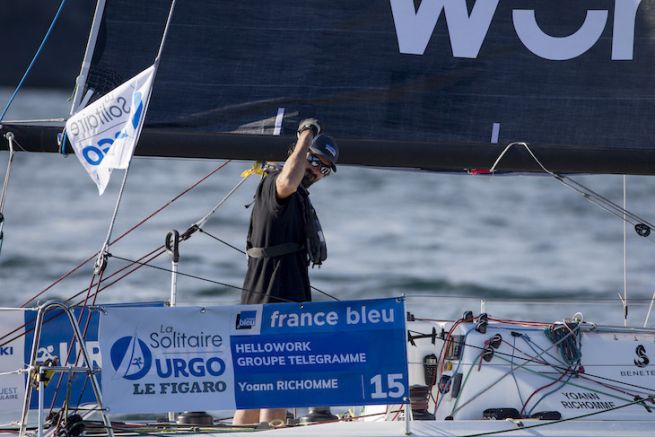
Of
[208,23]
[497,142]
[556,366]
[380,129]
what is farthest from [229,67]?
[556,366]

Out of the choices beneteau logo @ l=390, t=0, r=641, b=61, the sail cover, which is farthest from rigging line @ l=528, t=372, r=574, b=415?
beneteau logo @ l=390, t=0, r=641, b=61

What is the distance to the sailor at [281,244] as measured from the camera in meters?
4.57

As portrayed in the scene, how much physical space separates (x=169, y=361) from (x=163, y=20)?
5.90ft

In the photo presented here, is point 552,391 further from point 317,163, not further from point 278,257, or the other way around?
point 317,163

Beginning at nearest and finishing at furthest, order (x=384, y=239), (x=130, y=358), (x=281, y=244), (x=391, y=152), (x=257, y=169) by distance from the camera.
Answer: (x=130, y=358), (x=281, y=244), (x=391, y=152), (x=257, y=169), (x=384, y=239)

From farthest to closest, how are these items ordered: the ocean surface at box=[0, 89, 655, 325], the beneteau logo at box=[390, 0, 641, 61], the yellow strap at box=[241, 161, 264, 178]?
the ocean surface at box=[0, 89, 655, 325], the beneteau logo at box=[390, 0, 641, 61], the yellow strap at box=[241, 161, 264, 178]

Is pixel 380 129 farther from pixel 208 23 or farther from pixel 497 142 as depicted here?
pixel 208 23

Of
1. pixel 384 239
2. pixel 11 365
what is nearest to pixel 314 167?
pixel 11 365

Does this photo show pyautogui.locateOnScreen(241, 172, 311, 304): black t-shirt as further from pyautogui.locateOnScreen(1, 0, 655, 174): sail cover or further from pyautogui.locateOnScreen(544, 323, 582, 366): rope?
pyautogui.locateOnScreen(544, 323, 582, 366): rope

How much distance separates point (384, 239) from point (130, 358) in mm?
12933

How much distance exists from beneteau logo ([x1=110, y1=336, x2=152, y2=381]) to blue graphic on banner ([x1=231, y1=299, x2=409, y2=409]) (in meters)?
0.33

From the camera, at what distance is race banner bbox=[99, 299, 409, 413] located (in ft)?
13.9

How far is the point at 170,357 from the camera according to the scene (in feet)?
13.9

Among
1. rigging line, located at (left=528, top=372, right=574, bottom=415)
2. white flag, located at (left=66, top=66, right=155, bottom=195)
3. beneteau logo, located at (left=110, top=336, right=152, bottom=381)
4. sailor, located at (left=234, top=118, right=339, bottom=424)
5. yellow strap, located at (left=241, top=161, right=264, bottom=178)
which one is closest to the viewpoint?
beneteau logo, located at (left=110, top=336, right=152, bottom=381)
